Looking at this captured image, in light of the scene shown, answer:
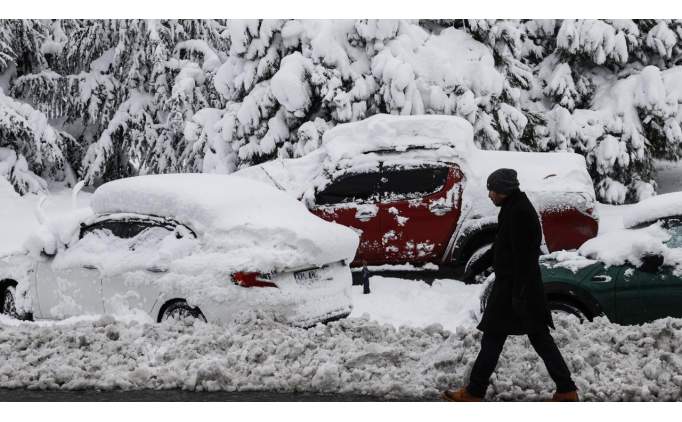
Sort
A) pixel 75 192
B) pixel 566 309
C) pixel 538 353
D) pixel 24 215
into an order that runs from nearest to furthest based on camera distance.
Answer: pixel 538 353 < pixel 566 309 < pixel 24 215 < pixel 75 192

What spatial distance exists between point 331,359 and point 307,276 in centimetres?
97

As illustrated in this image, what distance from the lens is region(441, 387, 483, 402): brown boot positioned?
14.9ft

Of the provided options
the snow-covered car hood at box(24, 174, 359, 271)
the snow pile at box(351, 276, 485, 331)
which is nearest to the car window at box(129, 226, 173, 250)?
the snow-covered car hood at box(24, 174, 359, 271)

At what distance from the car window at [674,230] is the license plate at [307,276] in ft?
9.37

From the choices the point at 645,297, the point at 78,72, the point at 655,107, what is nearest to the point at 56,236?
the point at 78,72

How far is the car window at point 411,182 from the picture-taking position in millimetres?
8250

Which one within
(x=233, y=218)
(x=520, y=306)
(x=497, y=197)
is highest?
(x=497, y=197)

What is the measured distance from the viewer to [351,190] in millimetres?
8461

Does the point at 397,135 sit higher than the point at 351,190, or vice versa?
the point at 397,135

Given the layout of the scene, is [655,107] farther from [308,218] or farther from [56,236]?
[56,236]

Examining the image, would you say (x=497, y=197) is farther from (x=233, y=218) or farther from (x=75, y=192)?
(x=75, y=192)

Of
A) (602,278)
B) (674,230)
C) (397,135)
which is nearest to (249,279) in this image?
(602,278)

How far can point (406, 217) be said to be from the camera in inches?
321

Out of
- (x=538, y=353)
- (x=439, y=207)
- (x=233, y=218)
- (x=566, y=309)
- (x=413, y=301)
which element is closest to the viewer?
(x=538, y=353)
